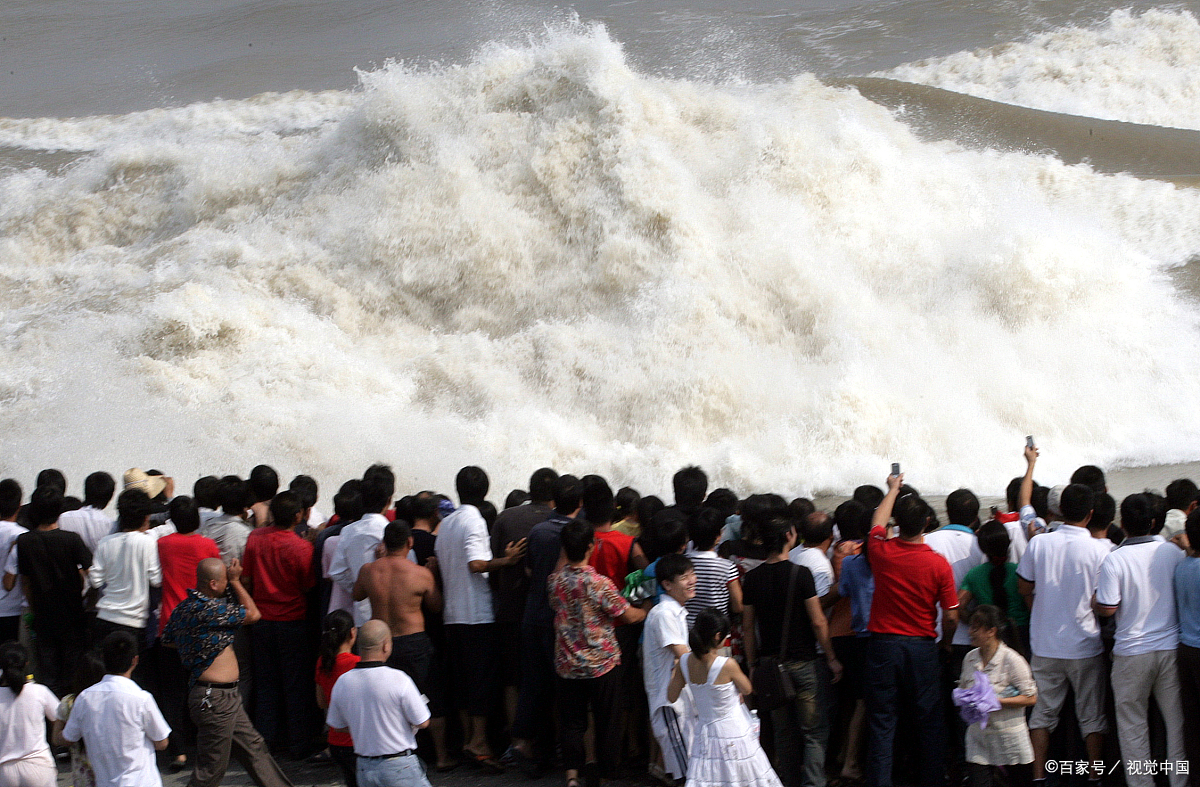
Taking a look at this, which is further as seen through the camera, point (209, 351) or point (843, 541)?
point (209, 351)

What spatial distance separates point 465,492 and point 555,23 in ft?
71.9

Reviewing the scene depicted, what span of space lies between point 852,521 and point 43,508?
14.2 ft

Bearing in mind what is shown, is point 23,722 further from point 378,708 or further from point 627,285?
point 627,285

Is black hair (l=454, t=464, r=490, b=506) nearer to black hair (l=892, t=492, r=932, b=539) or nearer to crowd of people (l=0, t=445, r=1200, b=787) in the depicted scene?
crowd of people (l=0, t=445, r=1200, b=787)

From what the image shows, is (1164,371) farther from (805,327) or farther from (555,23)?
(555,23)

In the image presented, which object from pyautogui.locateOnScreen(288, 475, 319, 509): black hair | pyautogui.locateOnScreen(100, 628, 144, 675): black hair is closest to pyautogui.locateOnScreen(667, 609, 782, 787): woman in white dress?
pyautogui.locateOnScreen(100, 628, 144, 675): black hair

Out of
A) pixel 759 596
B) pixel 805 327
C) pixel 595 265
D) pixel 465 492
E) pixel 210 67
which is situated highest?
pixel 210 67

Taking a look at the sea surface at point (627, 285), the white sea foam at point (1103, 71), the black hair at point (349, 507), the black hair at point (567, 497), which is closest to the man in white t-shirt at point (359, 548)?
the black hair at point (349, 507)

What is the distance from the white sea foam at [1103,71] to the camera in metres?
18.2

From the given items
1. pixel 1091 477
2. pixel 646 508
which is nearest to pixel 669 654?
pixel 646 508

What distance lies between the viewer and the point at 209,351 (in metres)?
11.6

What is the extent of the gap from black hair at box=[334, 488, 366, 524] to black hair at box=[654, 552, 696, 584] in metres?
1.89

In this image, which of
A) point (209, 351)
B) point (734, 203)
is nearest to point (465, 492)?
point (209, 351)

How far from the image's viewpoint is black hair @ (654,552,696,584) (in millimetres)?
4773
